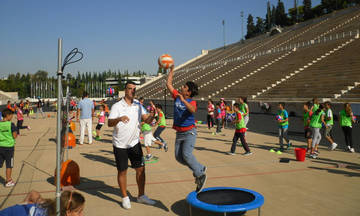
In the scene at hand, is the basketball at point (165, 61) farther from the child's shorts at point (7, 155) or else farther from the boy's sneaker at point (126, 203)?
the child's shorts at point (7, 155)

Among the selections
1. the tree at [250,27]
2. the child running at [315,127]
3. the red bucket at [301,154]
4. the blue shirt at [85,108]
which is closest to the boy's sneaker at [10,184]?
the blue shirt at [85,108]

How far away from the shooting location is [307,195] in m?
5.73

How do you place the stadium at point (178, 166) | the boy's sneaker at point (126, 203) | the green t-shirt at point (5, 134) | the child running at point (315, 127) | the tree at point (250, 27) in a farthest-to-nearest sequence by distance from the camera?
the tree at point (250, 27) → the child running at point (315, 127) → the green t-shirt at point (5, 134) → the boy's sneaker at point (126, 203) → the stadium at point (178, 166)

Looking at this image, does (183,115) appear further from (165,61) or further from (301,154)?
(301,154)

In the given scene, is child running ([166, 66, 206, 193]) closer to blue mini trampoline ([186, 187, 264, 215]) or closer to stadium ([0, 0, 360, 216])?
stadium ([0, 0, 360, 216])

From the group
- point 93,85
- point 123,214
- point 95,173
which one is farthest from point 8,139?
point 93,85

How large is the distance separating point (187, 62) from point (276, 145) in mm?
52880

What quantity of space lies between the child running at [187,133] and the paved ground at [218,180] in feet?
2.21

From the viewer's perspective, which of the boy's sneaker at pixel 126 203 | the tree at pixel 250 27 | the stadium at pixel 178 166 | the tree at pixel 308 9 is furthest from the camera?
the tree at pixel 250 27

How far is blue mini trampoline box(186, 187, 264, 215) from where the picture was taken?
Answer: 419 cm

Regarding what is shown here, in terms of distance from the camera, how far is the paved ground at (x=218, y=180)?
517cm

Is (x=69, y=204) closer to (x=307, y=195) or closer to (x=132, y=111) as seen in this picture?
(x=132, y=111)

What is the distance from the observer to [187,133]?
5062mm

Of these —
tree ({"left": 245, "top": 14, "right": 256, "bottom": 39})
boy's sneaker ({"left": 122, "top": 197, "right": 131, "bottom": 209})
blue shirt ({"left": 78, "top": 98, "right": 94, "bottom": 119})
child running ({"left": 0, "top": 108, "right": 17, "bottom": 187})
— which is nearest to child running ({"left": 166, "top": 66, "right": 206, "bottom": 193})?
boy's sneaker ({"left": 122, "top": 197, "right": 131, "bottom": 209})
